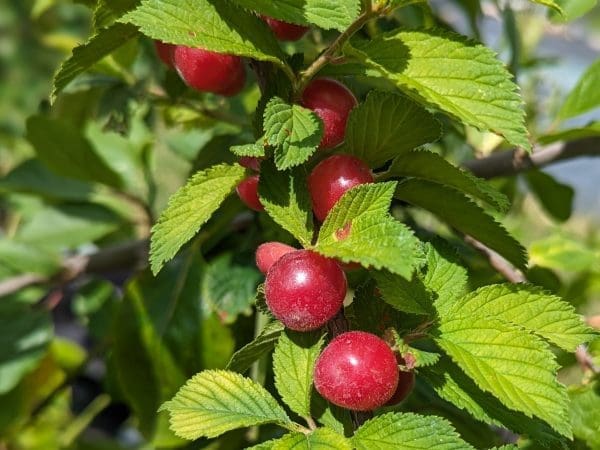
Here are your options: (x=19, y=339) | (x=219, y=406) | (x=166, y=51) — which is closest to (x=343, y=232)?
(x=219, y=406)

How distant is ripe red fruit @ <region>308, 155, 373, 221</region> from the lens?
0.49 meters

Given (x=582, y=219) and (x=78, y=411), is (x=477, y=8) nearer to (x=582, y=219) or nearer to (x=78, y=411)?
(x=78, y=411)

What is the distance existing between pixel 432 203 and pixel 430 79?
0.30ft

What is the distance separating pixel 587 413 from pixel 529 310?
163mm

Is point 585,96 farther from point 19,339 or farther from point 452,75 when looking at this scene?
point 19,339

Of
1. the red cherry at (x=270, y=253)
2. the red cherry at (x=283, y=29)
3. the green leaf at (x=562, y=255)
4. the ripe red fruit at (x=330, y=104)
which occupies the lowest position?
the green leaf at (x=562, y=255)

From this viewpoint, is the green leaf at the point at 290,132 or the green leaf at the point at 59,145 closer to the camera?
the green leaf at the point at 290,132

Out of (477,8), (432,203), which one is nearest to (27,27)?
(477,8)

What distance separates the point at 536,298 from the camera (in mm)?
491

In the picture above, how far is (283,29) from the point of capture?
553 mm

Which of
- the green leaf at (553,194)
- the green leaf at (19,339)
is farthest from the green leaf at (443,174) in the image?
the green leaf at (19,339)

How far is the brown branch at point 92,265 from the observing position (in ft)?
3.21

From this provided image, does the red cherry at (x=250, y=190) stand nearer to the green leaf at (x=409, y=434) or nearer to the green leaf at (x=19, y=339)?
the green leaf at (x=409, y=434)

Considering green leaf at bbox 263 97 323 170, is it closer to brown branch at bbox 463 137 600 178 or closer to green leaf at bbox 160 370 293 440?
green leaf at bbox 160 370 293 440
